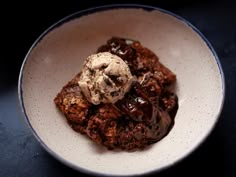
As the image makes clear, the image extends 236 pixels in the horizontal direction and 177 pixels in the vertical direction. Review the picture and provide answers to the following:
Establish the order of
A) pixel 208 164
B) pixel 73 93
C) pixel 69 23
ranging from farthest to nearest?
pixel 69 23 < pixel 73 93 < pixel 208 164

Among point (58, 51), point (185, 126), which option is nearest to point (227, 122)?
point (185, 126)

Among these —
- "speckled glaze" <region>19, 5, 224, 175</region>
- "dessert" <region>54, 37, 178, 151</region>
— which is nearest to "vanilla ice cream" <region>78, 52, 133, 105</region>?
"dessert" <region>54, 37, 178, 151</region>

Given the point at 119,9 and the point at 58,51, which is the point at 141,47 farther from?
the point at 58,51

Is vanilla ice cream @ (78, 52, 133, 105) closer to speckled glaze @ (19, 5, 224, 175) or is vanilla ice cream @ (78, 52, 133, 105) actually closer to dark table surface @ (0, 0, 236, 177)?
speckled glaze @ (19, 5, 224, 175)

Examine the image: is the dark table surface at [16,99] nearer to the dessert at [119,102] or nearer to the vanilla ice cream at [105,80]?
the dessert at [119,102]

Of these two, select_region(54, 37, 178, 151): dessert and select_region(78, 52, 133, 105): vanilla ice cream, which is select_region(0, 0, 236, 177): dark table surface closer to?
select_region(54, 37, 178, 151): dessert
